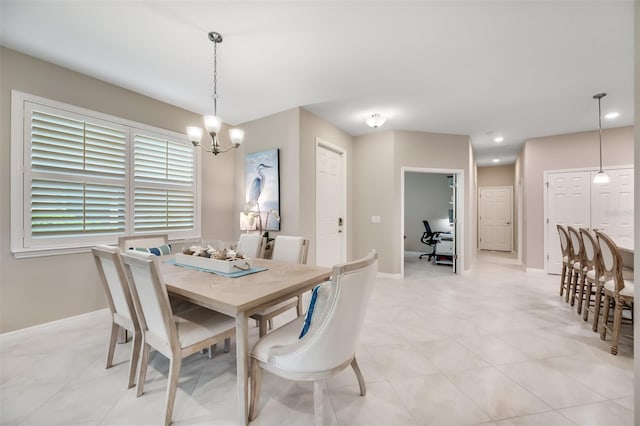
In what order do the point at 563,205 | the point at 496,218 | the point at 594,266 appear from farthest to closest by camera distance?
1. the point at 496,218
2. the point at 563,205
3. the point at 594,266

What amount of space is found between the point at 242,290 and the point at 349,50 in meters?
2.26

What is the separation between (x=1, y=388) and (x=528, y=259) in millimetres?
7180

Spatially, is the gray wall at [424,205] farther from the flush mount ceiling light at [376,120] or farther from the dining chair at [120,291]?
the dining chair at [120,291]

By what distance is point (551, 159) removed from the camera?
4863mm

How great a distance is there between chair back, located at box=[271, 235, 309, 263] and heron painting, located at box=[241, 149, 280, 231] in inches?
39.7

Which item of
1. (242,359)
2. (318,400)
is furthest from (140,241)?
(318,400)

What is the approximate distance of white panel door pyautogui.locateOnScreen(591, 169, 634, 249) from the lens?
13.9ft

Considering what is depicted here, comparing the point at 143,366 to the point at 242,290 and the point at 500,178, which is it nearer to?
the point at 242,290

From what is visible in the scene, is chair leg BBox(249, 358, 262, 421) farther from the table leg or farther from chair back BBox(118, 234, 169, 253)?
chair back BBox(118, 234, 169, 253)

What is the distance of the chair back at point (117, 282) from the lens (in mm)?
1564

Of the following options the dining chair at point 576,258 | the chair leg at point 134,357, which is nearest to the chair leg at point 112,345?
the chair leg at point 134,357

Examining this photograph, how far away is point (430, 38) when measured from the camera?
2143mm

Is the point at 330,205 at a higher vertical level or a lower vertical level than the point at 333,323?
higher

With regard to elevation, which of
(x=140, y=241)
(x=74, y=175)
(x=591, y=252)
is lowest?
(x=591, y=252)
